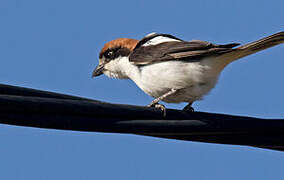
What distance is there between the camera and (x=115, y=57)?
6293mm

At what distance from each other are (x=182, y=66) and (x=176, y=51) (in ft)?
0.74

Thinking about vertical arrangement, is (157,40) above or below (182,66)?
above

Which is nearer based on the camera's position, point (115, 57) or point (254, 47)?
point (254, 47)

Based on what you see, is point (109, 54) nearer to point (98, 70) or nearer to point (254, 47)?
point (98, 70)

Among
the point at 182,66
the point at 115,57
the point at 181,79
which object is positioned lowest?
the point at 181,79

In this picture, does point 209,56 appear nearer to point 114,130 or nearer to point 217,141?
point 217,141

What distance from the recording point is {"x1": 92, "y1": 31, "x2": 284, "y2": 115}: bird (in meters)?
4.73

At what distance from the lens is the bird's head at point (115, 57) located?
612 centimetres

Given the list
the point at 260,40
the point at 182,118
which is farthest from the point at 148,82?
the point at 182,118

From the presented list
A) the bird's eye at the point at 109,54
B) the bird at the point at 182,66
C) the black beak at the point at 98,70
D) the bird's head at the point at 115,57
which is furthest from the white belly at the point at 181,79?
the black beak at the point at 98,70

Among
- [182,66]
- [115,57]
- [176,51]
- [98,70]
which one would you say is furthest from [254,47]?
[98,70]

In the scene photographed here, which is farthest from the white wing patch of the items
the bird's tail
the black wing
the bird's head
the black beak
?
the bird's tail

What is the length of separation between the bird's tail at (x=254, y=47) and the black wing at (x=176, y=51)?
93 mm

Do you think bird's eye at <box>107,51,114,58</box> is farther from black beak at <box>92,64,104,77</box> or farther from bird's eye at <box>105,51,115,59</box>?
black beak at <box>92,64,104,77</box>
